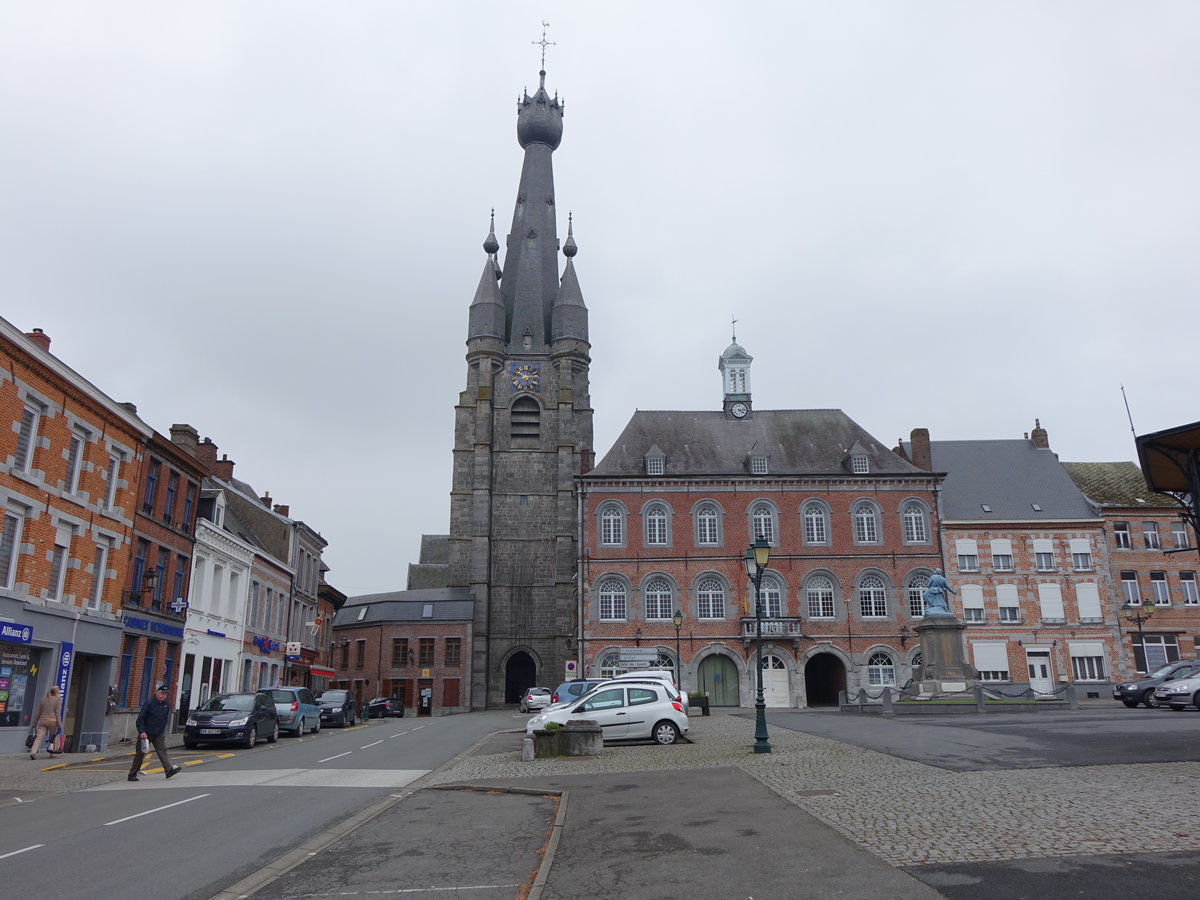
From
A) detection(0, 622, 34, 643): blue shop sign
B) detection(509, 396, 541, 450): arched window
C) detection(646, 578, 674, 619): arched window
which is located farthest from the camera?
detection(509, 396, 541, 450): arched window

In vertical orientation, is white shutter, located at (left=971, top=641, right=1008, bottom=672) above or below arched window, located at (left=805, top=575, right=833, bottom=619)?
below

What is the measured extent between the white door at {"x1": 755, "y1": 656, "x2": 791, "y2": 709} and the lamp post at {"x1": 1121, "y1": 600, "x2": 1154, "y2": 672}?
1642cm

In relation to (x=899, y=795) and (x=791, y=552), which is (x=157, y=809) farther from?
(x=791, y=552)

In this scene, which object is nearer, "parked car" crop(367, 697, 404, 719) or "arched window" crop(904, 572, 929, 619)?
"arched window" crop(904, 572, 929, 619)

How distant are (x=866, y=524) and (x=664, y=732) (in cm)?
2932

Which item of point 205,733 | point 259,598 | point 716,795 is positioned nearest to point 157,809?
point 716,795

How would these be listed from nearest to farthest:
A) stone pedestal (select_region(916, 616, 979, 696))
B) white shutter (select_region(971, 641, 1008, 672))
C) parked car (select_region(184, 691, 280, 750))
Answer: parked car (select_region(184, 691, 280, 750)), stone pedestal (select_region(916, 616, 979, 696)), white shutter (select_region(971, 641, 1008, 672))

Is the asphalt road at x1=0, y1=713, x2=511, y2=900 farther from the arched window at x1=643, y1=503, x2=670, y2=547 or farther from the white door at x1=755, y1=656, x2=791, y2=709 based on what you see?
the white door at x1=755, y1=656, x2=791, y2=709

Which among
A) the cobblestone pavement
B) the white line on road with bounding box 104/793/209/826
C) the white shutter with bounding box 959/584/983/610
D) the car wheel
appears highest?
the white shutter with bounding box 959/584/983/610

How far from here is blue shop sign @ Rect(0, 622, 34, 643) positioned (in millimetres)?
18938

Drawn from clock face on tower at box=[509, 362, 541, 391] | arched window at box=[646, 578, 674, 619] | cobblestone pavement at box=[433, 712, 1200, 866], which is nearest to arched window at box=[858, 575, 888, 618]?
arched window at box=[646, 578, 674, 619]

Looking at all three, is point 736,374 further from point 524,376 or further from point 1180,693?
point 1180,693

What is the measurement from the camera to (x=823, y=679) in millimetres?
47562

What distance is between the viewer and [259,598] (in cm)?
3788
